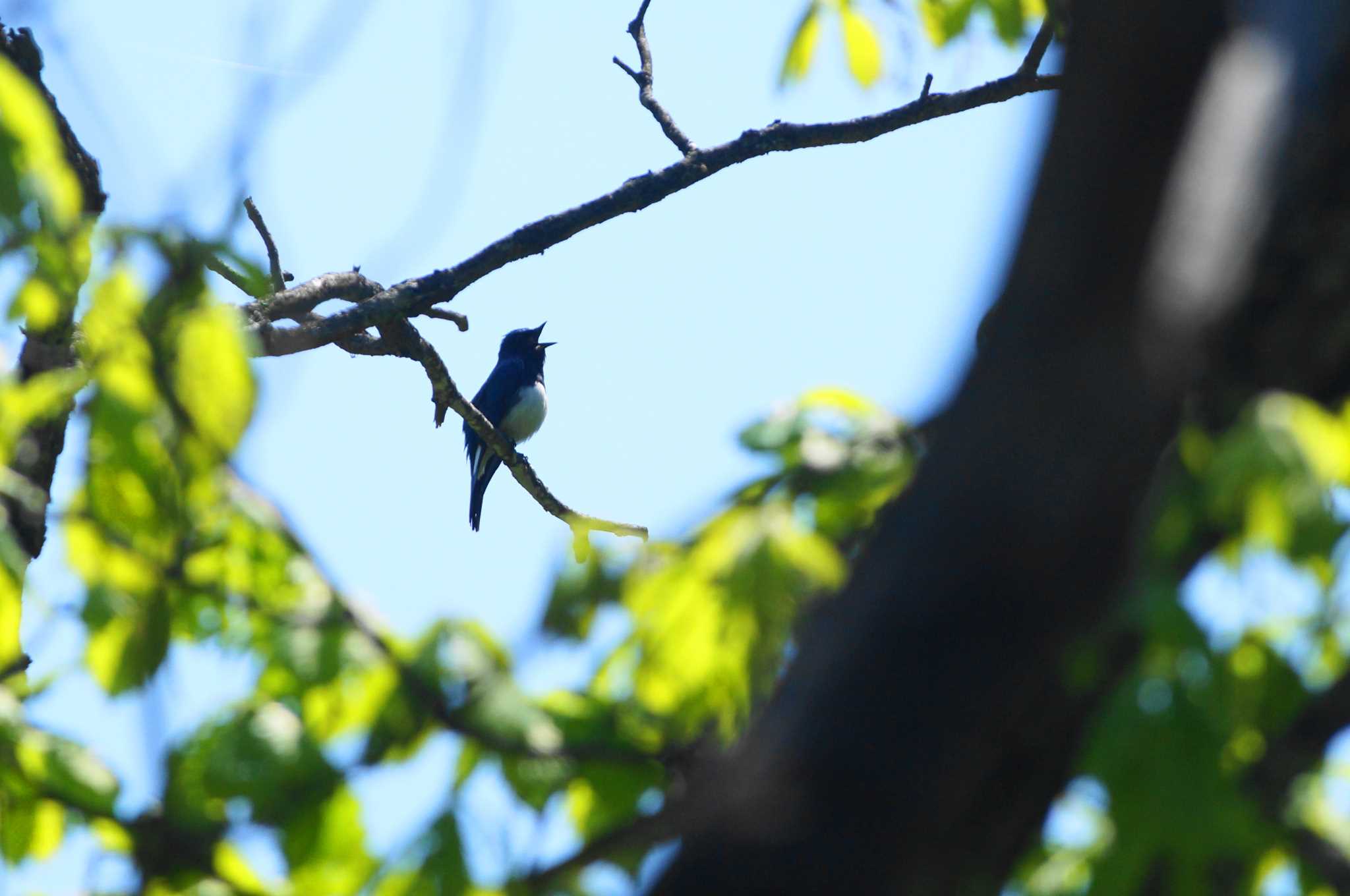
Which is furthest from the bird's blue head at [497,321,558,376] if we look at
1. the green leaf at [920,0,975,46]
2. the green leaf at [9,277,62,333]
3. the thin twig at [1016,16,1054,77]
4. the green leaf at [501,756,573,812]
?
the green leaf at [501,756,573,812]

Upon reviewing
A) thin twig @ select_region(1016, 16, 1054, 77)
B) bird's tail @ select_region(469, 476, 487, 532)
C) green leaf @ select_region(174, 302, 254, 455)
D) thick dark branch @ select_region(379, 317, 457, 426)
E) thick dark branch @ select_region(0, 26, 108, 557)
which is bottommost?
green leaf @ select_region(174, 302, 254, 455)

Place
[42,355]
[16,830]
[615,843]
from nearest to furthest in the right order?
[615,843]
[16,830]
[42,355]

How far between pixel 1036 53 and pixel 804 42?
260 cm

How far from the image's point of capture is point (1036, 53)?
6109mm

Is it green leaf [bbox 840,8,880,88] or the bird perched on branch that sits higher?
the bird perched on branch

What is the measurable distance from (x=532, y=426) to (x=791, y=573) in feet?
45.5

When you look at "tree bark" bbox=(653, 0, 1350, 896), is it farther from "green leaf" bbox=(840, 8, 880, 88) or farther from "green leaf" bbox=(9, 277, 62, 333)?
"green leaf" bbox=(840, 8, 880, 88)

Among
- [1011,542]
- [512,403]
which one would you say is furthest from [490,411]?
[1011,542]

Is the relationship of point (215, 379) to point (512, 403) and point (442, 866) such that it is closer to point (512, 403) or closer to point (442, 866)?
point (442, 866)

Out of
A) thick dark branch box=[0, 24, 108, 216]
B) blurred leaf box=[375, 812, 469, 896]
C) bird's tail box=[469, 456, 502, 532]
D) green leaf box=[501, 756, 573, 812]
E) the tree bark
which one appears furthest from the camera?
bird's tail box=[469, 456, 502, 532]

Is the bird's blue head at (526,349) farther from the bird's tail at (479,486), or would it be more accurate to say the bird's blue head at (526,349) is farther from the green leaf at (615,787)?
the green leaf at (615,787)

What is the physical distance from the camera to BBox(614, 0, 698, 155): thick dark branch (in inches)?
273

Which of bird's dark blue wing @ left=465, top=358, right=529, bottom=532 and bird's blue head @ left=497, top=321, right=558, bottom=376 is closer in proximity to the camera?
bird's dark blue wing @ left=465, top=358, right=529, bottom=532

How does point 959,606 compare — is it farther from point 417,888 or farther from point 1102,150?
point 417,888
